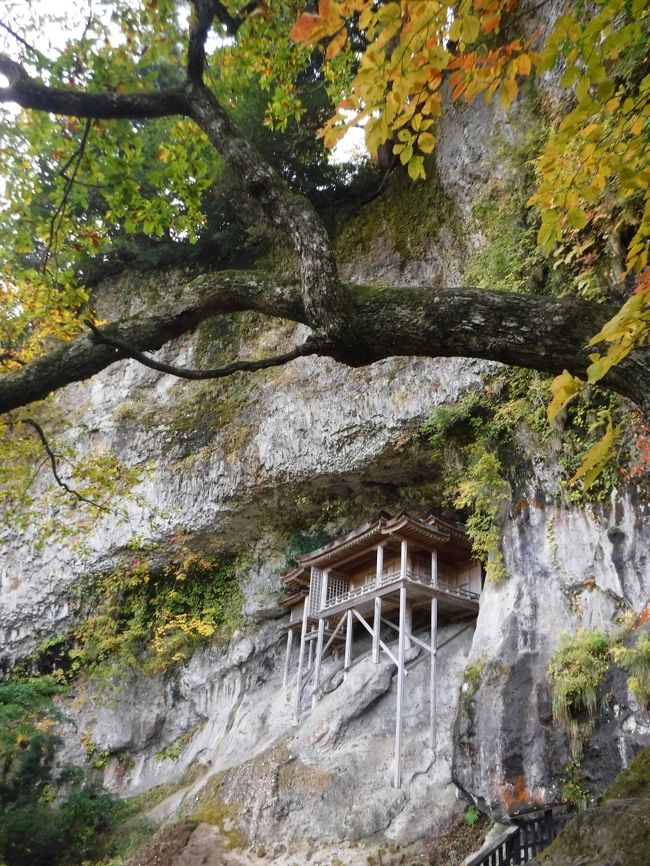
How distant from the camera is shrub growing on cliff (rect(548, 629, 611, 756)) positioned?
7.48 m

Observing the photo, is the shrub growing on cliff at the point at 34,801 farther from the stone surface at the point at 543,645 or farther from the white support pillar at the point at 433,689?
the stone surface at the point at 543,645

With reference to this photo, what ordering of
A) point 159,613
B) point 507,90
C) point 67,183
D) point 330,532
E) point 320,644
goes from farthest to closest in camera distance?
point 159,613 → point 330,532 → point 320,644 → point 67,183 → point 507,90

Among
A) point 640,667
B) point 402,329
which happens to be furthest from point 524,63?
point 640,667

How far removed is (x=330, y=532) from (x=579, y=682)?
8522 millimetres

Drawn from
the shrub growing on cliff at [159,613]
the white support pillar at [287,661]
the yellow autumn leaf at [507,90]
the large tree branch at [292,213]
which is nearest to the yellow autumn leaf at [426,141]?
the yellow autumn leaf at [507,90]

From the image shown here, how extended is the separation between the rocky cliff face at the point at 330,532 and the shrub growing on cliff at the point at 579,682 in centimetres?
19

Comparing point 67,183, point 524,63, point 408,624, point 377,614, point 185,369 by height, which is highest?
point 377,614

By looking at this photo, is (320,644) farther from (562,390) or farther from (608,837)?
(562,390)

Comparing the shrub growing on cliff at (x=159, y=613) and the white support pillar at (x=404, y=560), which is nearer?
the white support pillar at (x=404, y=560)

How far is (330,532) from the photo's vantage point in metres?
15.6

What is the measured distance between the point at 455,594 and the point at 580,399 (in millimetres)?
5314

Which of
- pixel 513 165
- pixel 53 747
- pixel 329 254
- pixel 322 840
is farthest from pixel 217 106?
pixel 53 747

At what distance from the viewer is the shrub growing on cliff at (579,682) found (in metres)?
7.48

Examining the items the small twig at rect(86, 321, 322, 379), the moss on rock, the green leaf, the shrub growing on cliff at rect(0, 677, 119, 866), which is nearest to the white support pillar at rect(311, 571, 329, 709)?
the shrub growing on cliff at rect(0, 677, 119, 866)
